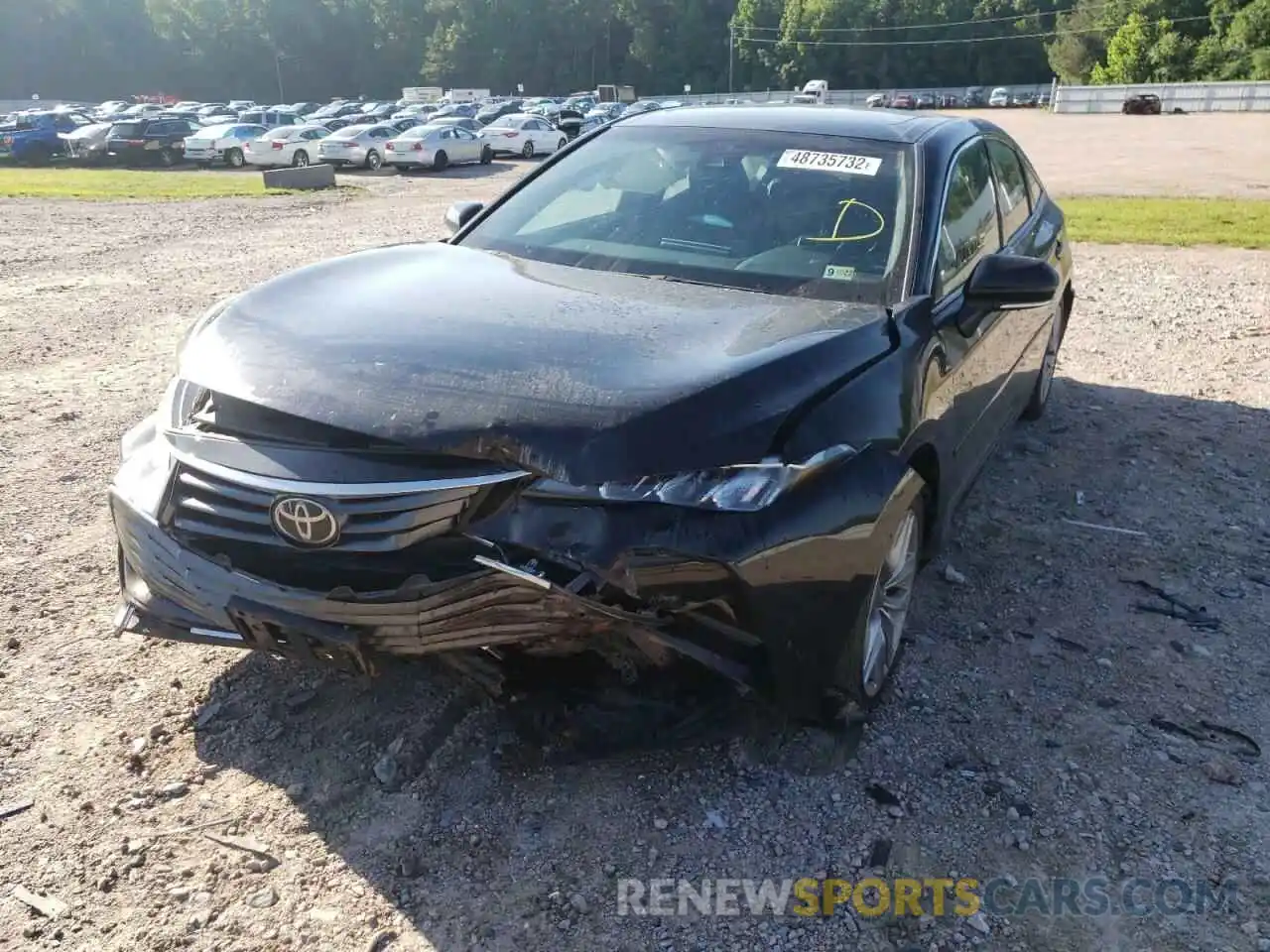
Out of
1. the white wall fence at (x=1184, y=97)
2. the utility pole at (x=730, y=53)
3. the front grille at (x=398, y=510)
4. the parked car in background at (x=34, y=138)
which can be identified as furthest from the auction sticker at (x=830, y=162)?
the utility pole at (x=730, y=53)

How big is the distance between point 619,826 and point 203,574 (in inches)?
49.0

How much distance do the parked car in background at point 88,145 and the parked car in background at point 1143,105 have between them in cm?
5274

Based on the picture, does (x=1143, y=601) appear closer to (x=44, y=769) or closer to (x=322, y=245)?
(x=44, y=769)

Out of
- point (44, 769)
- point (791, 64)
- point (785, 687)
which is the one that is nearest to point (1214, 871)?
point (785, 687)

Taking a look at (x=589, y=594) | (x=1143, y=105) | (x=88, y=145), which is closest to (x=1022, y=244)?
(x=589, y=594)

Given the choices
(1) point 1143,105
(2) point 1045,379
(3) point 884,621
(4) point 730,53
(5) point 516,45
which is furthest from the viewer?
(4) point 730,53

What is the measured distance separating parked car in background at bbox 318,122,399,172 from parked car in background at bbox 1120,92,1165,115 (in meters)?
47.4

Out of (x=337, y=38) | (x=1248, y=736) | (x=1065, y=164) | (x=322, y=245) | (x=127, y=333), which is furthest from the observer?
(x=337, y=38)

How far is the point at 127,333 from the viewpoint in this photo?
317 inches

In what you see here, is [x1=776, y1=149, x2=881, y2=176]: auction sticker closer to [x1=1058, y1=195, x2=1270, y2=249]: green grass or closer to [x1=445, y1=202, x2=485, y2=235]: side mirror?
[x1=445, y1=202, x2=485, y2=235]: side mirror

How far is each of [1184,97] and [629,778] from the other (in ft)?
236

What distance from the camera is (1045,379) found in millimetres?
6035

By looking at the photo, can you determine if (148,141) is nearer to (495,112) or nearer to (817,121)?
(495,112)

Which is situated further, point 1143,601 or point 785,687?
point 1143,601
